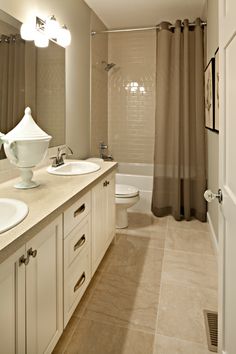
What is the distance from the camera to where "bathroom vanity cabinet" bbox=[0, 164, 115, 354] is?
988mm

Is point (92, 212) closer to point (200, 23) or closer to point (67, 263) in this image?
point (67, 263)

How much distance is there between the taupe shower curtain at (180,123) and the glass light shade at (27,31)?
5.80 ft

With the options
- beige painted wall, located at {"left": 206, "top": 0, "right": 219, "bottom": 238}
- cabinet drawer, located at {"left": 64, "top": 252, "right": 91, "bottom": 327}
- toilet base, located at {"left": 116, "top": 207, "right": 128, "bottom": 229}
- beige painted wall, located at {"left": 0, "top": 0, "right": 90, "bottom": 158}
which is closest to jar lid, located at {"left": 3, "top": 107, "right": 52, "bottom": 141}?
cabinet drawer, located at {"left": 64, "top": 252, "right": 91, "bottom": 327}

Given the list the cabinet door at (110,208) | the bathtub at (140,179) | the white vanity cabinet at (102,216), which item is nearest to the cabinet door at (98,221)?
the white vanity cabinet at (102,216)

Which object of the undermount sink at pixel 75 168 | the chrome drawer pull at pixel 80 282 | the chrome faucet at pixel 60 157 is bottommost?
the chrome drawer pull at pixel 80 282

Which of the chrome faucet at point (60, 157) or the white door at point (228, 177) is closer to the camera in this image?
the white door at point (228, 177)

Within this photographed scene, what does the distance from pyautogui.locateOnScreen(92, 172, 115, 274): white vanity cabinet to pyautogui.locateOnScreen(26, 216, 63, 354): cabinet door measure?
0.60 meters

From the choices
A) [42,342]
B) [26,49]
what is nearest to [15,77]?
[26,49]

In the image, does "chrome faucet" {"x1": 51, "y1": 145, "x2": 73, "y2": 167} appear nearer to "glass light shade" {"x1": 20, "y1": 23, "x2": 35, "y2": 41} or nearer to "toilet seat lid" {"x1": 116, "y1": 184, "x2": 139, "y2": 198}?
"toilet seat lid" {"x1": 116, "y1": 184, "x2": 139, "y2": 198}

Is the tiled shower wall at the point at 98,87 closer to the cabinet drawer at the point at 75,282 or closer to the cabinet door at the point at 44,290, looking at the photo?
the cabinet drawer at the point at 75,282

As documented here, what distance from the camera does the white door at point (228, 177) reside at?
42.4 inches

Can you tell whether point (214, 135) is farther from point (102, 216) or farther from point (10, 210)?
point (10, 210)

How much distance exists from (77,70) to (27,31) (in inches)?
38.7

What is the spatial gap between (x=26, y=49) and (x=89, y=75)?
1.40m
